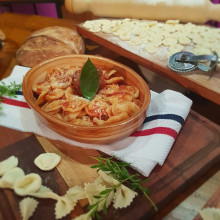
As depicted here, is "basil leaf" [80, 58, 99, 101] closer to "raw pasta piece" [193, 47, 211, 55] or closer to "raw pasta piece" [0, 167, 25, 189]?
"raw pasta piece" [0, 167, 25, 189]

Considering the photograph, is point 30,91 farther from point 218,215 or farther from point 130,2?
point 130,2

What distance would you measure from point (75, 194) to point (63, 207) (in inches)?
1.9

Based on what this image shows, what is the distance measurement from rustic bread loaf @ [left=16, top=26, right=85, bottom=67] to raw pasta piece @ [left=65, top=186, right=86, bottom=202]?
0.83 metres

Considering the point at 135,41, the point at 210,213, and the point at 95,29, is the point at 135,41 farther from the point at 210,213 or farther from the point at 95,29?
the point at 210,213

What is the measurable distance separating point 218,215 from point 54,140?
53 cm

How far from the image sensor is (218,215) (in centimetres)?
61

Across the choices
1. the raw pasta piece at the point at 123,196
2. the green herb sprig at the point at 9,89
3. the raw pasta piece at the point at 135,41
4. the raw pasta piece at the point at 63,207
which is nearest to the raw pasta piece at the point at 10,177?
the raw pasta piece at the point at 63,207

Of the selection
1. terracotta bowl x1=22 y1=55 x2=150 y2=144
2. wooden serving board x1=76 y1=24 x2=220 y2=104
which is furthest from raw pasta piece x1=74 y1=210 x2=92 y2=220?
wooden serving board x1=76 y1=24 x2=220 y2=104

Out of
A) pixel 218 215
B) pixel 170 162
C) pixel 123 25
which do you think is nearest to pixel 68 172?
pixel 170 162

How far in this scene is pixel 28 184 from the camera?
2.21ft

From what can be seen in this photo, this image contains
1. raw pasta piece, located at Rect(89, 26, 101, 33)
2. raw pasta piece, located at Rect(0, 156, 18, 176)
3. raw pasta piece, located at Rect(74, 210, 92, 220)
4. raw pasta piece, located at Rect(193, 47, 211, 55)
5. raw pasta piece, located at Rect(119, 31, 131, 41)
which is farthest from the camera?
raw pasta piece, located at Rect(89, 26, 101, 33)

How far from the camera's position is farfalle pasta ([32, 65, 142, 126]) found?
30.9 inches

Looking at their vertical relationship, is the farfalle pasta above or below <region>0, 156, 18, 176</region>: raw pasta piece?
above

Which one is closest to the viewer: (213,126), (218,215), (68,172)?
(218,215)
